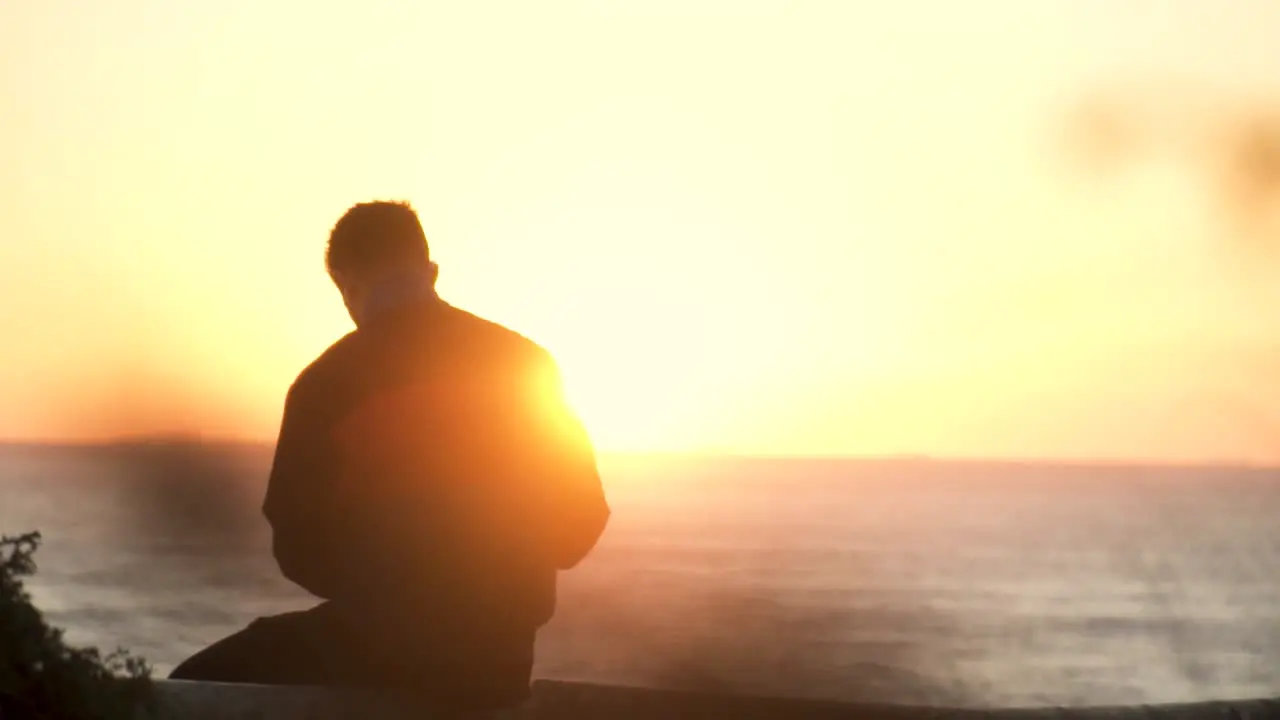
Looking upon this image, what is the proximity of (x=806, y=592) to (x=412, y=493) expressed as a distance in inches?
1925

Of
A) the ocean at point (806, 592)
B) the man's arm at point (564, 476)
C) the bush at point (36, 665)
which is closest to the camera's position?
the bush at point (36, 665)

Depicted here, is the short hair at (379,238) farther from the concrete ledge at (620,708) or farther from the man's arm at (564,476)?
the concrete ledge at (620,708)

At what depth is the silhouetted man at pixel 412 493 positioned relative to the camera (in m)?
3.03

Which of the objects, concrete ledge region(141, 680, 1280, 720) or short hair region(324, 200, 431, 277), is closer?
concrete ledge region(141, 680, 1280, 720)

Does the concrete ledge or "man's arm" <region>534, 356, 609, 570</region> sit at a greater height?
"man's arm" <region>534, 356, 609, 570</region>

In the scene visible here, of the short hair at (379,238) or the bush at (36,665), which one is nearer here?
the bush at (36,665)

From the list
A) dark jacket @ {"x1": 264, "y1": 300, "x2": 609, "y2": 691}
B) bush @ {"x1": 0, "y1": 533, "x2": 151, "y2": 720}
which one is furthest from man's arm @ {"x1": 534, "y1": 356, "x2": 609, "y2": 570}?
bush @ {"x1": 0, "y1": 533, "x2": 151, "y2": 720}

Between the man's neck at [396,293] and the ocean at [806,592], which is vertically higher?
the man's neck at [396,293]

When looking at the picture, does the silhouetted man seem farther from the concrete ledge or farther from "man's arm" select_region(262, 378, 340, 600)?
the concrete ledge

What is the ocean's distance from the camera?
29.3 m

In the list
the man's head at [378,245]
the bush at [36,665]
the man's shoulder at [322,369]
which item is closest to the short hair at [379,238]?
the man's head at [378,245]

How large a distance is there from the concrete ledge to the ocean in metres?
0.26

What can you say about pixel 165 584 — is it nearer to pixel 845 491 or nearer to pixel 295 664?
pixel 295 664

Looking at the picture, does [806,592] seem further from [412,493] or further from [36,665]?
[36,665]
